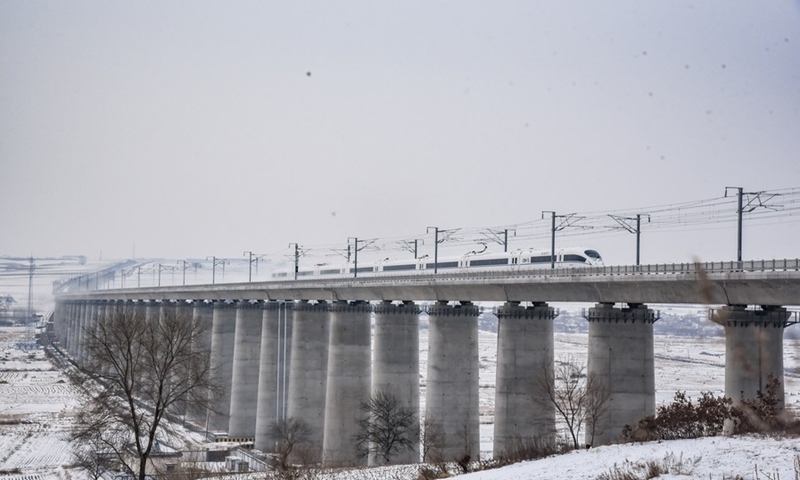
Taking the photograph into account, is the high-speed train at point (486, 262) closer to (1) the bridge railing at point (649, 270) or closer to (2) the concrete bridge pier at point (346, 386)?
(2) the concrete bridge pier at point (346, 386)

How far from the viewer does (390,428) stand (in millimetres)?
61625

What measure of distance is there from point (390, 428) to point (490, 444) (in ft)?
85.1

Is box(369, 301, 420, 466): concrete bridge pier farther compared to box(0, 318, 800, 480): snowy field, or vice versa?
box(369, 301, 420, 466): concrete bridge pier

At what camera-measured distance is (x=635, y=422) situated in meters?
44.8

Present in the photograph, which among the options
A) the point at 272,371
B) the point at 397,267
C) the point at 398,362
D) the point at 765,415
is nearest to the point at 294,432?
the point at 272,371

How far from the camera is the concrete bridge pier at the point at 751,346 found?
3881 cm

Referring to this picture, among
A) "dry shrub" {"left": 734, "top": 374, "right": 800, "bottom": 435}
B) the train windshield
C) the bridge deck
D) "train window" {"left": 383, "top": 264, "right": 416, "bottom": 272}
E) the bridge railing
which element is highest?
the train windshield

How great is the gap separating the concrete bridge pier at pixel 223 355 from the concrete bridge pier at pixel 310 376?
16979 millimetres

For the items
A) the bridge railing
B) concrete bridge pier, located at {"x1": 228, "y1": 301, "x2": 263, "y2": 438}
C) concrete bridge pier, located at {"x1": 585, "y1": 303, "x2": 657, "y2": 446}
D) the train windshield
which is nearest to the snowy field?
concrete bridge pier, located at {"x1": 228, "y1": 301, "x2": 263, "y2": 438}

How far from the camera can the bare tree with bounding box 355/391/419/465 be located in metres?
61.9

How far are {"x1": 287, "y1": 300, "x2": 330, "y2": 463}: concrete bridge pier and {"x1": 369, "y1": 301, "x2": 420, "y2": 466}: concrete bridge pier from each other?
38.7 feet

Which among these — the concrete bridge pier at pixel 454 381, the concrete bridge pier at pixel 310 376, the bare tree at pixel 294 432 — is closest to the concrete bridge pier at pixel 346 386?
the bare tree at pixel 294 432

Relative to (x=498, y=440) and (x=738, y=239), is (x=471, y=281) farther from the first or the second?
(x=738, y=239)

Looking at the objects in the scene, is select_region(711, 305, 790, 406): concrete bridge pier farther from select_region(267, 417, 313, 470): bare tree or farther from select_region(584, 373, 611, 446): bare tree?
select_region(267, 417, 313, 470): bare tree
